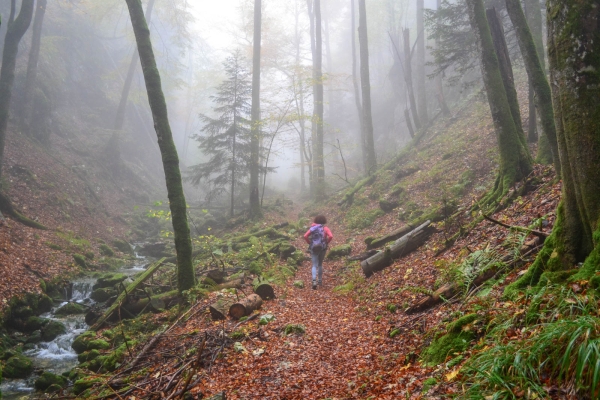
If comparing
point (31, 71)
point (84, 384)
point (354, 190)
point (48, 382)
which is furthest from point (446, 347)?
point (31, 71)

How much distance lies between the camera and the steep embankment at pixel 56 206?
1120cm

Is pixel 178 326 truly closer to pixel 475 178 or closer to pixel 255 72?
pixel 475 178

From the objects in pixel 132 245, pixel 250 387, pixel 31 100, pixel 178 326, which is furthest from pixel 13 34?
pixel 250 387

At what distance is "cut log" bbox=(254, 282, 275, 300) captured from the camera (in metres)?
8.81

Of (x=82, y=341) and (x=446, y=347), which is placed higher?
(x=446, y=347)

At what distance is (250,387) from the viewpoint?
4910 mm

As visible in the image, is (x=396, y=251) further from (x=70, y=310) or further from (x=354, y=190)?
(x=354, y=190)

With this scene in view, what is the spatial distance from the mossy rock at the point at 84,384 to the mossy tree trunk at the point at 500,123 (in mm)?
8829

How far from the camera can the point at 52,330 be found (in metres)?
8.98

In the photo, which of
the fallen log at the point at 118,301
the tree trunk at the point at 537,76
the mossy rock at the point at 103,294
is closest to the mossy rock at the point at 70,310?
the mossy rock at the point at 103,294

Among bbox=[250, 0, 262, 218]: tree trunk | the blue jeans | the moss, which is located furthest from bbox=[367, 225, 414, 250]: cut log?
bbox=[250, 0, 262, 218]: tree trunk

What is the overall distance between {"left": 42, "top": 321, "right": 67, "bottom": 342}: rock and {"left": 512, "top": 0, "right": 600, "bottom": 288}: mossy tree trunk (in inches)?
412

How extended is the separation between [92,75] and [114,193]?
15342 millimetres

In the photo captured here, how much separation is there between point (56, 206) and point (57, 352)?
10.7 m
